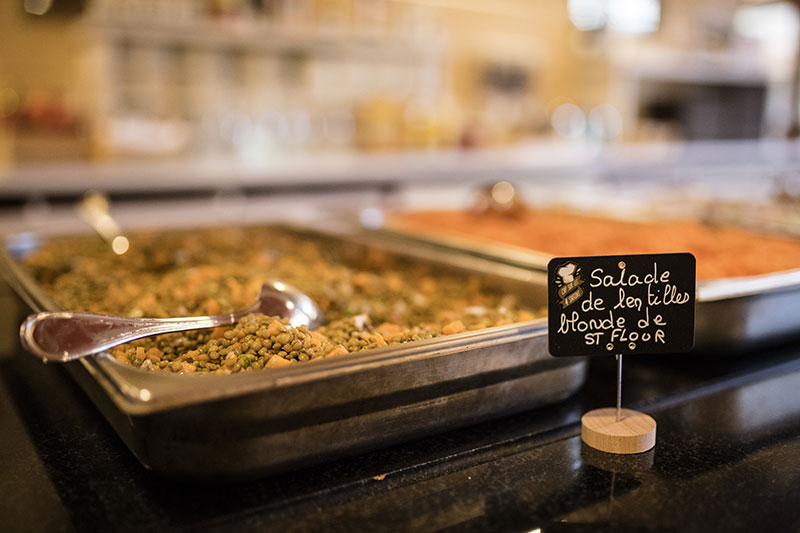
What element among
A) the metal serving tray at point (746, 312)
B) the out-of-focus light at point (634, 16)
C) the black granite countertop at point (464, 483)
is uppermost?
the out-of-focus light at point (634, 16)

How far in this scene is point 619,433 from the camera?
751 mm

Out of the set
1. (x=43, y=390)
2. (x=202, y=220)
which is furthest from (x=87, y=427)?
(x=202, y=220)

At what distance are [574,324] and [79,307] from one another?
0.74 metres

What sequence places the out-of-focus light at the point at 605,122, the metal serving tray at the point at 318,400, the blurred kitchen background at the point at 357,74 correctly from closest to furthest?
the metal serving tray at the point at 318,400 → the blurred kitchen background at the point at 357,74 → the out-of-focus light at the point at 605,122

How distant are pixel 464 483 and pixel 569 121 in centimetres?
554

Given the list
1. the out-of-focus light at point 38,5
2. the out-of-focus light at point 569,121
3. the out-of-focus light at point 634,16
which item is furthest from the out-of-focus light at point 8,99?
the out-of-focus light at point 634,16

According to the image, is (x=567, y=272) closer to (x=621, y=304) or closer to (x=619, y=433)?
(x=621, y=304)

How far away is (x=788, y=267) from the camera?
124 centimetres

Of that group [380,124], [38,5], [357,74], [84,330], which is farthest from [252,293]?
[357,74]

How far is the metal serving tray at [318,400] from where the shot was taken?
586 millimetres

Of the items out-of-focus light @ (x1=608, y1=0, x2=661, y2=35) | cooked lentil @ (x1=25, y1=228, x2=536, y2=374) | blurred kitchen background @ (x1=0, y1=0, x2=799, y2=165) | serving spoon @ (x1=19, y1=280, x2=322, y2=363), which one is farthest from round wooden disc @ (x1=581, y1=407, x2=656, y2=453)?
out-of-focus light @ (x1=608, y1=0, x2=661, y2=35)

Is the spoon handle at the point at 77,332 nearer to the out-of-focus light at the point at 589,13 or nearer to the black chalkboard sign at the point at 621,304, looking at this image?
the black chalkboard sign at the point at 621,304

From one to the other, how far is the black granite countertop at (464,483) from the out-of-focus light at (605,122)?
5030 millimetres

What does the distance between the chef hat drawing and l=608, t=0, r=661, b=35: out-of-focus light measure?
504cm
